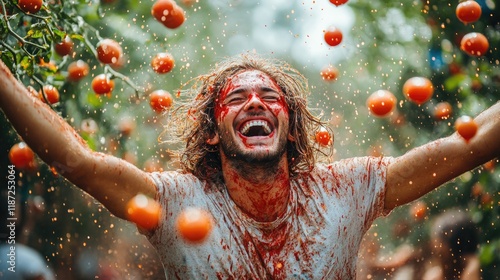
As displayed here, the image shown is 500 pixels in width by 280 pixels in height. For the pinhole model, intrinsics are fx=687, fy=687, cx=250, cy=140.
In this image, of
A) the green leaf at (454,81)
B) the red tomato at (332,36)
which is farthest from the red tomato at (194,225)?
the green leaf at (454,81)

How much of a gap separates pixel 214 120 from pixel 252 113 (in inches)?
16.4

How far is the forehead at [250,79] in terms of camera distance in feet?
11.9

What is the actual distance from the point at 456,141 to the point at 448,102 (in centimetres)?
252

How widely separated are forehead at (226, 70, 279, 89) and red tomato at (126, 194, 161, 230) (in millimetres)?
856

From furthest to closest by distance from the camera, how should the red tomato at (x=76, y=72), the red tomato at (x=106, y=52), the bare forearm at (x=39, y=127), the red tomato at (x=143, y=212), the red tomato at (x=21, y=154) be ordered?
the red tomato at (x=76, y=72) < the red tomato at (x=106, y=52) < the red tomato at (x=21, y=154) < the red tomato at (x=143, y=212) < the bare forearm at (x=39, y=127)

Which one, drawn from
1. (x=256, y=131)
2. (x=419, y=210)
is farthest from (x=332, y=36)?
(x=419, y=210)

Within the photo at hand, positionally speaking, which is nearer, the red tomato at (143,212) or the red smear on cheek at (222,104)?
the red tomato at (143,212)

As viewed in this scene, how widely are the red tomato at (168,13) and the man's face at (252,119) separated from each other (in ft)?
1.90

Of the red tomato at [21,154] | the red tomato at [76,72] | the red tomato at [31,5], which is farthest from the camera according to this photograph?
the red tomato at [76,72]

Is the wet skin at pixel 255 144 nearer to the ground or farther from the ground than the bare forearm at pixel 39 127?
nearer to the ground

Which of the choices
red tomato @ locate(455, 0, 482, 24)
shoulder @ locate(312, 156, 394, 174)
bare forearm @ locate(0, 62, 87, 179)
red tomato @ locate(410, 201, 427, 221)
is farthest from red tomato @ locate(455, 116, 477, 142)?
red tomato @ locate(410, 201, 427, 221)

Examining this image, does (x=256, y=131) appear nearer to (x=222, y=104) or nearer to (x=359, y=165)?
(x=222, y=104)

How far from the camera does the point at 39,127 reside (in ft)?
8.96

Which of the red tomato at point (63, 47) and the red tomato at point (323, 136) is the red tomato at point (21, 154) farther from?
the red tomato at point (323, 136)
